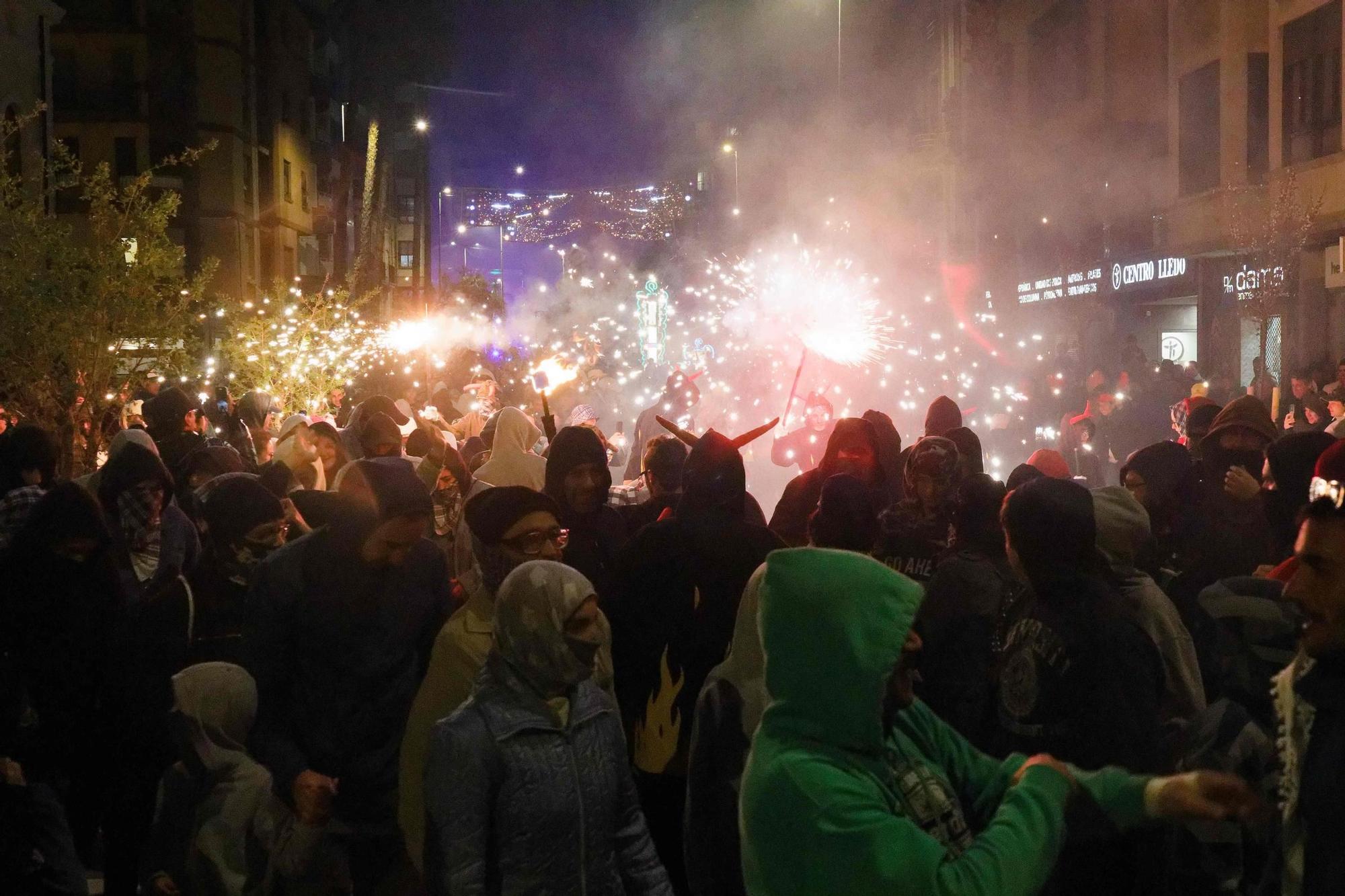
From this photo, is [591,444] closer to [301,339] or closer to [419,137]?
[301,339]

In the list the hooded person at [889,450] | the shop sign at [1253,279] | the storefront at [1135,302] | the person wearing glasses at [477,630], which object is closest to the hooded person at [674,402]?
the hooded person at [889,450]

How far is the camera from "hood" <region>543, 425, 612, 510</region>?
657 cm

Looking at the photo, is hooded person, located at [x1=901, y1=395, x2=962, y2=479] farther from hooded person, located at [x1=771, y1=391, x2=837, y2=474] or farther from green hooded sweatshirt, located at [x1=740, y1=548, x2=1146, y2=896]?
green hooded sweatshirt, located at [x1=740, y1=548, x2=1146, y2=896]

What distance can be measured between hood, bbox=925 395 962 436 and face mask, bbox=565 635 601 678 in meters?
6.16

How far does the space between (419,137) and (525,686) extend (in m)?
83.8

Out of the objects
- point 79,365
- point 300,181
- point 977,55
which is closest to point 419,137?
point 300,181

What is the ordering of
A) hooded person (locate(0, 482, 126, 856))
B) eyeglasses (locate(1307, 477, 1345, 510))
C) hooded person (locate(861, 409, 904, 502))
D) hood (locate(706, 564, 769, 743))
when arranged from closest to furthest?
eyeglasses (locate(1307, 477, 1345, 510)), hood (locate(706, 564, 769, 743)), hooded person (locate(0, 482, 126, 856)), hooded person (locate(861, 409, 904, 502))

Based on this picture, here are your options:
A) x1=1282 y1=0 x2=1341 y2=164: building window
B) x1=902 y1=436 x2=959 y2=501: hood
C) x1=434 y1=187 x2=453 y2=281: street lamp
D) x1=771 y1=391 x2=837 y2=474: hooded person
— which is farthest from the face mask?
x1=434 y1=187 x2=453 y2=281: street lamp

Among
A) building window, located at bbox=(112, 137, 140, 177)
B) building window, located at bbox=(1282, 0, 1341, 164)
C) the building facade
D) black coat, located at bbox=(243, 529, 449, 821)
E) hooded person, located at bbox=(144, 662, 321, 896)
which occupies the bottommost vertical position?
hooded person, located at bbox=(144, 662, 321, 896)

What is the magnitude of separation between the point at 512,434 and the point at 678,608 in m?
3.55

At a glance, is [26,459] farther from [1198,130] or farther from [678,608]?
[1198,130]

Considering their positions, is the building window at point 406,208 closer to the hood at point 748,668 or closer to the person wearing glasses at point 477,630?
the person wearing glasses at point 477,630

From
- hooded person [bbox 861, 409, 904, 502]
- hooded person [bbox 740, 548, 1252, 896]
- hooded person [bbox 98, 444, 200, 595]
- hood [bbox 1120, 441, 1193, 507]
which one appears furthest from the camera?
hooded person [bbox 861, 409, 904, 502]

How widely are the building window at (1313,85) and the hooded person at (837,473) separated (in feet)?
54.9
